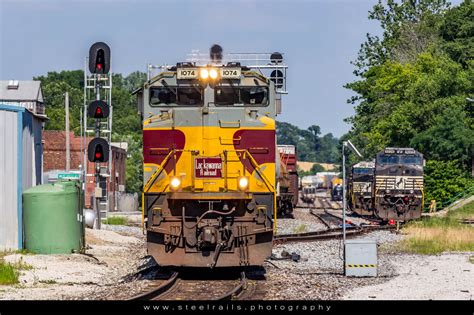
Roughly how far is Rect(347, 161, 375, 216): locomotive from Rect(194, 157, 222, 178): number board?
36.0 m

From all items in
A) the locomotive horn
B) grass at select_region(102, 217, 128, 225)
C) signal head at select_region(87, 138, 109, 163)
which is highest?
the locomotive horn

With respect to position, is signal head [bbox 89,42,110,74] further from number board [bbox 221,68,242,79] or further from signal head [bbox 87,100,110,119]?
number board [bbox 221,68,242,79]

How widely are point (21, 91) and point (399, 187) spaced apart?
52.0m

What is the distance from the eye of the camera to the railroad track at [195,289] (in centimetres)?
1612

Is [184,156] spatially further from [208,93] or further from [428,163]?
[428,163]

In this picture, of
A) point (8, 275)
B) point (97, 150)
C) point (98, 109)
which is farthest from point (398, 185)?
point (8, 275)

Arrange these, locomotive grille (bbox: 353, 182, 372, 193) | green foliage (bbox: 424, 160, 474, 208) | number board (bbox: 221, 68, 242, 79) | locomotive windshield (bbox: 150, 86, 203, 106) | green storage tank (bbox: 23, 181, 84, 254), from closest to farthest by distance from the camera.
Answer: number board (bbox: 221, 68, 242, 79)
locomotive windshield (bbox: 150, 86, 203, 106)
green storage tank (bbox: 23, 181, 84, 254)
locomotive grille (bbox: 353, 182, 372, 193)
green foliage (bbox: 424, 160, 474, 208)

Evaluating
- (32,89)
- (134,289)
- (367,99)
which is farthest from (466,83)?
(134,289)

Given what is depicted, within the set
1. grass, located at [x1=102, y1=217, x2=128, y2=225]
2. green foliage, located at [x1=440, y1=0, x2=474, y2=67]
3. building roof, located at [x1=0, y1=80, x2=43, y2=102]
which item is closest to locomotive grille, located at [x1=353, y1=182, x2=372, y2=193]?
grass, located at [x1=102, y1=217, x2=128, y2=225]

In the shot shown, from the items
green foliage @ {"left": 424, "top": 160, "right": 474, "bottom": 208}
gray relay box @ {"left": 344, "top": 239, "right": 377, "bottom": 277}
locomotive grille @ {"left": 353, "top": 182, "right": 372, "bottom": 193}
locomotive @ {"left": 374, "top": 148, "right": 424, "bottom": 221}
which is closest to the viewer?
gray relay box @ {"left": 344, "top": 239, "right": 377, "bottom": 277}

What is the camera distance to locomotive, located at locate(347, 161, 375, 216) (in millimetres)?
54969

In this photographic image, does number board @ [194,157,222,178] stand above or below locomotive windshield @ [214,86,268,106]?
below

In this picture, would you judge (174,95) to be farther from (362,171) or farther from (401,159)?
(362,171)

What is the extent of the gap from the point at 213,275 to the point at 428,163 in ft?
136
